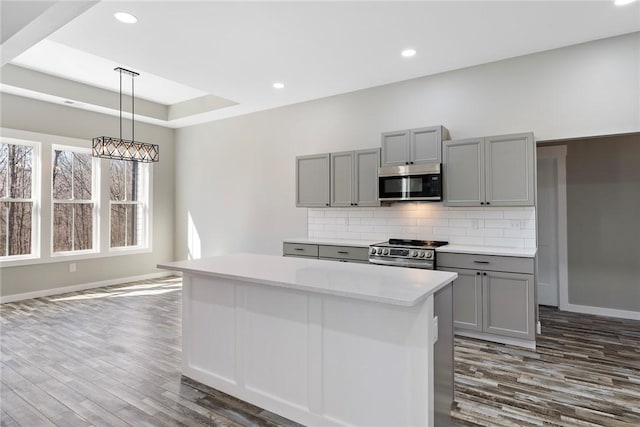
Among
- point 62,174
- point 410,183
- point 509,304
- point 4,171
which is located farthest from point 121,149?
point 509,304

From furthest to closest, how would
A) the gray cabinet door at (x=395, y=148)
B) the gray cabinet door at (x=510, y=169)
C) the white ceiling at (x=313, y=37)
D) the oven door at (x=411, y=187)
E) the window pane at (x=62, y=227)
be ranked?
the window pane at (x=62, y=227) < the gray cabinet door at (x=395, y=148) < the oven door at (x=411, y=187) < the gray cabinet door at (x=510, y=169) < the white ceiling at (x=313, y=37)

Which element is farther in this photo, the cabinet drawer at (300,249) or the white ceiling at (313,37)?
the cabinet drawer at (300,249)

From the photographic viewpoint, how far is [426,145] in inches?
158

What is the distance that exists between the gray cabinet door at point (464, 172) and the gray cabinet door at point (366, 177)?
839mm

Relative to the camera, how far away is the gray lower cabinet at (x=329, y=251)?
430 cm

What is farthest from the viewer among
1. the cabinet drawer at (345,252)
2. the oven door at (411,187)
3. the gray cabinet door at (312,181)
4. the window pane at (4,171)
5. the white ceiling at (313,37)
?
the window pane at (4,171)

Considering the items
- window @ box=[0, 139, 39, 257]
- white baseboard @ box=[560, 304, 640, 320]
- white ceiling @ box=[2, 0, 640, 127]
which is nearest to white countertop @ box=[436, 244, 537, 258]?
white baseboard @ box=[560, 304, 640, 320]

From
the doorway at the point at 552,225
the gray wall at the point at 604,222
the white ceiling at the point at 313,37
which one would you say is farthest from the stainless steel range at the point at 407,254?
the white ceiling at the point at 313,37

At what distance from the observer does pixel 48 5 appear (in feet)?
7.33

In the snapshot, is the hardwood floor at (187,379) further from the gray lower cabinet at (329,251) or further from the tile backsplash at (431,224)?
the gray lower cabinet at (329,251)

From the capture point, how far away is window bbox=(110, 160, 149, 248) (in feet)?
21.0

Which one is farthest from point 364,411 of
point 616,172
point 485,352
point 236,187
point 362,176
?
point 236,187

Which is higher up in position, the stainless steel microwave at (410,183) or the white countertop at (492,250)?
the stainless steel microwave at (410,183)

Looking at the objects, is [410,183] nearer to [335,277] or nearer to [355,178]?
[355,178]
